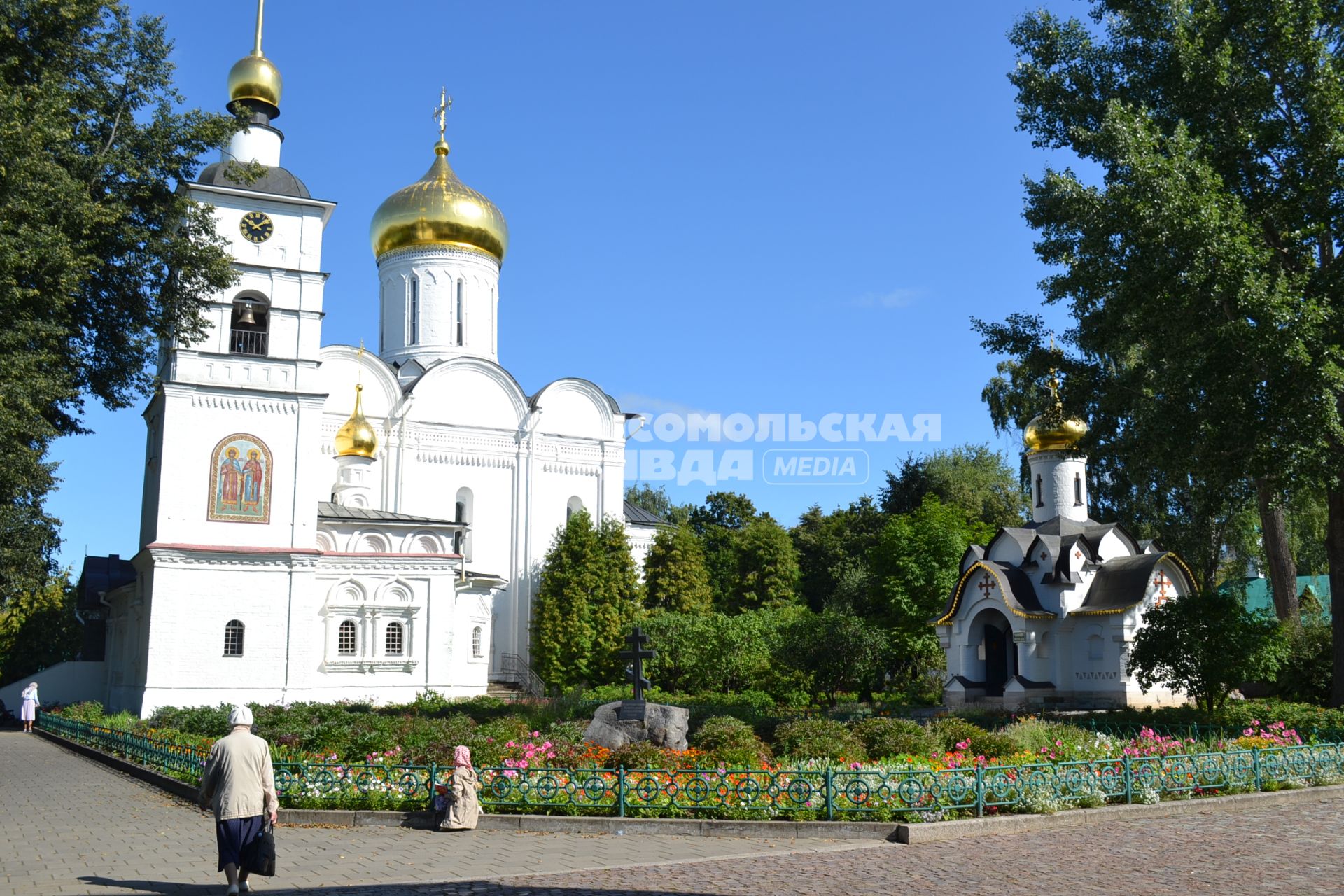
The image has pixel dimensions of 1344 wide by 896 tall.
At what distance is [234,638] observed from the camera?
2344 centimetres

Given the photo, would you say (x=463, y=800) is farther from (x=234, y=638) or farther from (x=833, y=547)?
(x=833, y=547)

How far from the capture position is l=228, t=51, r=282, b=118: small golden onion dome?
25.5 metres

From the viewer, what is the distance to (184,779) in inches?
487

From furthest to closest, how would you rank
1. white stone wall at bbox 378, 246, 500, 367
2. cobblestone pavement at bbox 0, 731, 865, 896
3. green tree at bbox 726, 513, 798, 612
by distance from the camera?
green tree at bbox 726, 513, 798, 612 < white stone wall at bbox 378, 246, 500, 367 < cobblestone pavement at bbox 0, 731, 865, 896

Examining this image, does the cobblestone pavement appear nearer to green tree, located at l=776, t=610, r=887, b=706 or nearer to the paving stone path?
the paving stone path

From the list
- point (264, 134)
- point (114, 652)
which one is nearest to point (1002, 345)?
point (264, 134)

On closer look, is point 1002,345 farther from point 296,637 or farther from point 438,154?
point 438,154

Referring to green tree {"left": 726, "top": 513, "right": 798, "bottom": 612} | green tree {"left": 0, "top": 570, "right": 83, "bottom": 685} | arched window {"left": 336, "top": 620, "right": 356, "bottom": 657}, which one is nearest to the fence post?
arched window {"left": 336, "top": 620, "right": 356, "bottom": 657}

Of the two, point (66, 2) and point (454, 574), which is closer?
point (66, 2)

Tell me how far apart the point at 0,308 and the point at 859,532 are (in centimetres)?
3449

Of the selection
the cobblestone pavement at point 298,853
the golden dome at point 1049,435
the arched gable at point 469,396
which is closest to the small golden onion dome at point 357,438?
the arched gable at point 469,396

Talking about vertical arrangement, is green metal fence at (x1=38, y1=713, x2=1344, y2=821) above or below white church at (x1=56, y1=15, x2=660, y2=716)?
below

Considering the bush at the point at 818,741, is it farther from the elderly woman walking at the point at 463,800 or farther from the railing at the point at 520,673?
the railing at the point at 520,673

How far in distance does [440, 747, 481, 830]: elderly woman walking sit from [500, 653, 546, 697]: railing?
2161 centimetres
